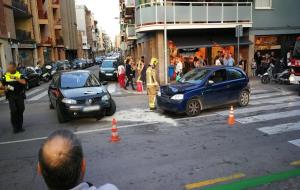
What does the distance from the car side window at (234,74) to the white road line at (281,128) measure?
309 cm

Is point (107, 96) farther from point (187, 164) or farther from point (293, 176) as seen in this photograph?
point (293, 176)

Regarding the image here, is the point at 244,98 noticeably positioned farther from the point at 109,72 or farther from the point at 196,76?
the point at 109,72

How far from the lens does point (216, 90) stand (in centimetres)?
1086

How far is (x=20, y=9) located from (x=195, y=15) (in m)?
23.9

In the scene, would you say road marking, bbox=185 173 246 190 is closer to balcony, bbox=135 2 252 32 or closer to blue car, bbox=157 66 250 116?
blue car, bbox=157 66 250 116

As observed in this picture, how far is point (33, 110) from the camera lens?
13.2 m

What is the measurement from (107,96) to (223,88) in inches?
165

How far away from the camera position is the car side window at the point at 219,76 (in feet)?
36.0

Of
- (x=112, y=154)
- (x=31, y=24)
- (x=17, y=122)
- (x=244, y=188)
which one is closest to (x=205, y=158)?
(x=244, y=188)

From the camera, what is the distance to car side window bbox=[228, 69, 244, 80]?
11.4 meters

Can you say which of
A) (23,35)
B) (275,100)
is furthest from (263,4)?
(23,35)

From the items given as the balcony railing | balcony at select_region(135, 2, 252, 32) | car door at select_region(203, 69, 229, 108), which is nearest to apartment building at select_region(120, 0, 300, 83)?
balcony at select_region(135, 2, 252, 32)

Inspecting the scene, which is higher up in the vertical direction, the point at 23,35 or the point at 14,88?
the point at 23,35

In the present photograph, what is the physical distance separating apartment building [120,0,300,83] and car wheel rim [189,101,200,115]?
9820 millimetres
